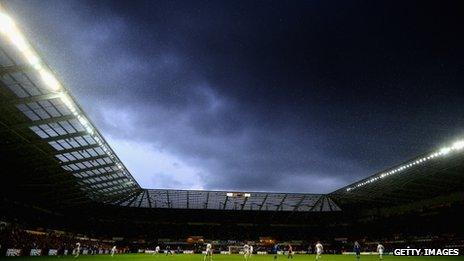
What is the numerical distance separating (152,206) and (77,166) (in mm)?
32896

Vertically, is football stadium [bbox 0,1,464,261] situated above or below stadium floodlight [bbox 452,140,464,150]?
below

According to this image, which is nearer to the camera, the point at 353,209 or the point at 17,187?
the point at 17,187

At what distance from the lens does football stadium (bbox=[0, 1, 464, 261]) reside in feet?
80.3

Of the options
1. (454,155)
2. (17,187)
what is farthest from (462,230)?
(17,187)

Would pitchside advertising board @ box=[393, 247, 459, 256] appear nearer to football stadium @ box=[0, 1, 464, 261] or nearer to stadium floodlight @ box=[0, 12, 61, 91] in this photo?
football stadium @ box=[0, 1, 464, 261]

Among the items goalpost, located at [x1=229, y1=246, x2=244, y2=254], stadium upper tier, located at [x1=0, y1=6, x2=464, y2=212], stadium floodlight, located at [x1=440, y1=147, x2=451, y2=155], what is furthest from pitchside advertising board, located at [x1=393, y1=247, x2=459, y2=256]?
goalpost, located at [x1=229, y1=246, x2=244, y2=254]

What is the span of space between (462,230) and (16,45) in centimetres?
5062

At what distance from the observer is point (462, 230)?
43.2m

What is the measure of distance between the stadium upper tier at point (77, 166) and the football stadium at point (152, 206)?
0.33 feet

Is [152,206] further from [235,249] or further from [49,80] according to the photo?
[49,80]

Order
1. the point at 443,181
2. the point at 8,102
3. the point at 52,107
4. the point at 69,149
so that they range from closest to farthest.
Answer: the point at 8,102, the point at 52,107, the point at 69,149, the point at 443,181

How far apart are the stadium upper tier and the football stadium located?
4.0 inches

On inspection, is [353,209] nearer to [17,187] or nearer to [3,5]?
[17,187]

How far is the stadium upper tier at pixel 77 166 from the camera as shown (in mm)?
20422
